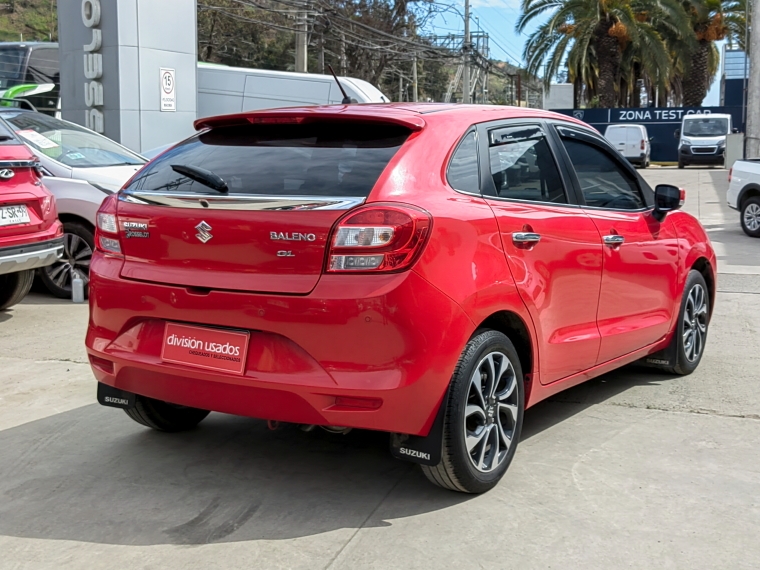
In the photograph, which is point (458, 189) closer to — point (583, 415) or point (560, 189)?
point (560, 189)

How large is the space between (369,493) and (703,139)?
3278 centimetres

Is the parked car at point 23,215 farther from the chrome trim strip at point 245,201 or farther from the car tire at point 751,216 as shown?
the car tire at point 751,216

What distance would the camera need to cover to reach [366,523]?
3.61 metres

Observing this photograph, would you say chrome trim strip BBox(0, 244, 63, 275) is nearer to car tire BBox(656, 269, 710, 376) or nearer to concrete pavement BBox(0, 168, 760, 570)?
concrete pavement BBox(0, 168, 760, 570)

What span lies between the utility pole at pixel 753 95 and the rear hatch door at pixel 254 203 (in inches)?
744

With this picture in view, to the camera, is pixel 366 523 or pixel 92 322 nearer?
pixel 366 523

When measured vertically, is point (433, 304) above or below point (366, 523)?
above

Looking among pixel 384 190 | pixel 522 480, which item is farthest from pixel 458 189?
pixel 522 480

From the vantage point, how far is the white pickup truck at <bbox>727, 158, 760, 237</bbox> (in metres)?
14.3

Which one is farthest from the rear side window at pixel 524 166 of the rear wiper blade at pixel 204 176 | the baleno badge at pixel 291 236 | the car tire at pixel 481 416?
the rear wiper blade at pixel 204 176

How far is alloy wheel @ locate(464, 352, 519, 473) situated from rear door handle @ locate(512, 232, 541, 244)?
504mm

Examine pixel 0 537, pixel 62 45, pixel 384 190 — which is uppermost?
pixel 62 45

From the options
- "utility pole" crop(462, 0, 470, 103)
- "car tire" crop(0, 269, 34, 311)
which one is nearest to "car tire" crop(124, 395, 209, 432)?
"car tire" crop(0, 269, 34, 311)

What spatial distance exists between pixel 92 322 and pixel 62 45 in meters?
13.0
